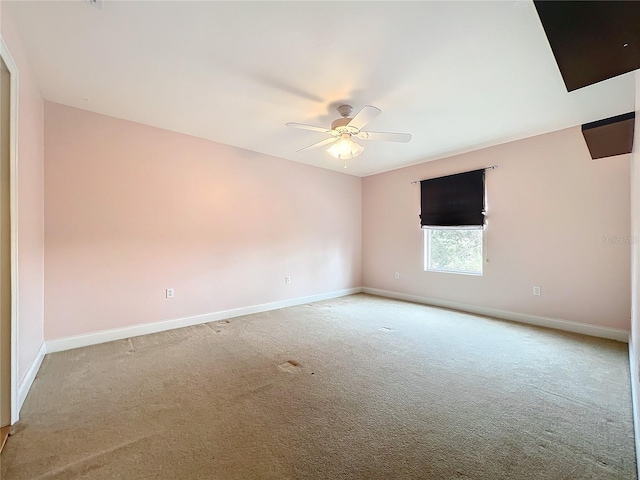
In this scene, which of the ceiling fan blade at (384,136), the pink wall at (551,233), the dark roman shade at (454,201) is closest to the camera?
the ceiling fan blade at (384,136)

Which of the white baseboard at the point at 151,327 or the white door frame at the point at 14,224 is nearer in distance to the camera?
the white door frame at the point at 14,224

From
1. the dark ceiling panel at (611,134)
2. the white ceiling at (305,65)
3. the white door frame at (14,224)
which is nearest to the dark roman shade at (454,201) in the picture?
the white ceiling at (305,65)

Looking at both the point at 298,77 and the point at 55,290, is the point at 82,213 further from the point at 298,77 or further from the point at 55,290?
the point at 298,77

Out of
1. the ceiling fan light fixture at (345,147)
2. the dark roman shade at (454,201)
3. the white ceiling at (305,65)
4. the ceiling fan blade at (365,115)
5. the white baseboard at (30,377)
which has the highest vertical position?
the white ceiling at (305,65)

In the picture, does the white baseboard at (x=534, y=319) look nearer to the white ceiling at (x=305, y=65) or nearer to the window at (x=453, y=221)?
the window at (x=453, y=221)

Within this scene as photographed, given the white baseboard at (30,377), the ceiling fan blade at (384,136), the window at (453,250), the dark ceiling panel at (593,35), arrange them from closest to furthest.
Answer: the dark ceiling panel at (593,35), the white baseboard at (30,377), the ceiling fan blade at (384,136), the window at (453,250)

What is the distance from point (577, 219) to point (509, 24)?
278 cm

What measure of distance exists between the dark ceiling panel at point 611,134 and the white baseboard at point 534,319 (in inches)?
80.5

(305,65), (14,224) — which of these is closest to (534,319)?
(305,65)

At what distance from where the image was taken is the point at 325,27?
1.82 metres

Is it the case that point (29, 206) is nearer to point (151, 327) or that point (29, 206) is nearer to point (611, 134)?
point (151, 327)

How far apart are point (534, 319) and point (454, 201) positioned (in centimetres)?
200

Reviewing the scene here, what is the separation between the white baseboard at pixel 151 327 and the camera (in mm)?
2910

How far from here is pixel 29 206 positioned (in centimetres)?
230
